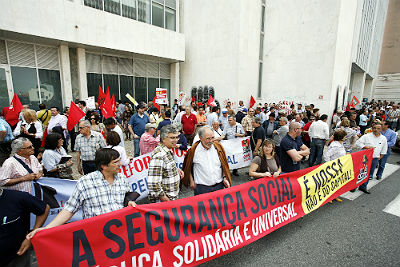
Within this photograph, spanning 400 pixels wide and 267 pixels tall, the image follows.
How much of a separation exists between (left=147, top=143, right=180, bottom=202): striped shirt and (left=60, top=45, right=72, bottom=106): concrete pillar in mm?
11605

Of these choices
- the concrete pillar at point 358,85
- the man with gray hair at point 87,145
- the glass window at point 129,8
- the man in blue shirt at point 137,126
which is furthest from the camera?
the concrete pillar at point 358,85

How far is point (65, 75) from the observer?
38.3 ft

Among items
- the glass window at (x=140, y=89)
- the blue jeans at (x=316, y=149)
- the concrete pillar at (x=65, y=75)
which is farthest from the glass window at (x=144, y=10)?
the blue jeans at (x=316, y=149)

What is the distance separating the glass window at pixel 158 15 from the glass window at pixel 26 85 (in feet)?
26.6

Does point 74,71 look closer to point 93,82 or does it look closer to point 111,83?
point 93,82

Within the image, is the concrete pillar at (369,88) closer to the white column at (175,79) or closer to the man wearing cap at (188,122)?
the white column at (175,79)

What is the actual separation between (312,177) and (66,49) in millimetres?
13192

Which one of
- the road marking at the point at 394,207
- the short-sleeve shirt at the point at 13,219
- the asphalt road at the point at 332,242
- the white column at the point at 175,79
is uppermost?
the white column at the point at 175,79

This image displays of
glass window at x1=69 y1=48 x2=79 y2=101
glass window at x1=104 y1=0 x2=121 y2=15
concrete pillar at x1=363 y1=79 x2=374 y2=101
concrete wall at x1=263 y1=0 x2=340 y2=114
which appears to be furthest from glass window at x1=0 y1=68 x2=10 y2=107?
concrete pillar at x1=363 y1=79 x2=374 y2=101

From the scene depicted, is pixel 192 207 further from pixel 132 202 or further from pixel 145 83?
pixel 145 83

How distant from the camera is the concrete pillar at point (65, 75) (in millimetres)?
11453

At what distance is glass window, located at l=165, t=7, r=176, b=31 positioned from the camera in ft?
51.1

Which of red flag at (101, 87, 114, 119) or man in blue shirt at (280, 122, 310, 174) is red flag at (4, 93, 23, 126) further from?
man in blue shirt at (280, 122, 310, 174)

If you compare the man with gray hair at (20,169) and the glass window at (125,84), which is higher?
the glass window at (125,84)
